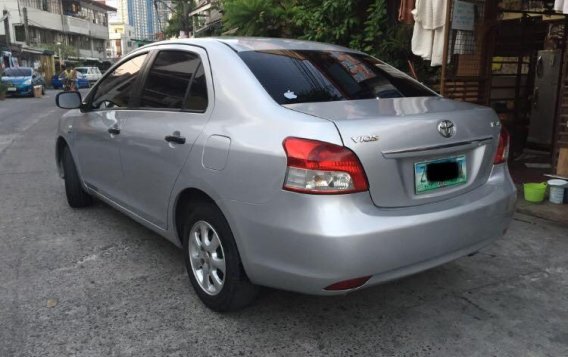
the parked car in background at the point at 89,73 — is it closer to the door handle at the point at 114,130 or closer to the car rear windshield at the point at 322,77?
the door handle at the point at 114,130

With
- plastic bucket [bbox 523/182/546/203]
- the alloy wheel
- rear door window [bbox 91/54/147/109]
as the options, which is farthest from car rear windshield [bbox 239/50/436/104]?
plastic bucket [bbox 523/182/546/203]

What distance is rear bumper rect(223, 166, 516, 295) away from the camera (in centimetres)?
240

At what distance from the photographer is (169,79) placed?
11.7 ft

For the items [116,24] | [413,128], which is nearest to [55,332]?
[413,128]

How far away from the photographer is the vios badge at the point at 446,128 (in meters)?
2.68

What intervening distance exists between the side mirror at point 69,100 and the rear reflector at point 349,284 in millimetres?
3403

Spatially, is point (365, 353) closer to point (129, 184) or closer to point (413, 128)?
point (413, 128)

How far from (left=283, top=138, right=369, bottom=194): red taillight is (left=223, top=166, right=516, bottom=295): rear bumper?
49 mm

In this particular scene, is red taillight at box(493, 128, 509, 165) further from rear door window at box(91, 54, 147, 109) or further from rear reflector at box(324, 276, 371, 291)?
rear door window at box(91, 54, 147, 109)

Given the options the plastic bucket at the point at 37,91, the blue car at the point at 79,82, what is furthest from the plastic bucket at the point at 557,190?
the blue car at the point at 79,82

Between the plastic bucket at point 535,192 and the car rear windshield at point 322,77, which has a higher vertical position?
the car rear windshield at point 322,77

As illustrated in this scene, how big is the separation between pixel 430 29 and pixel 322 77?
3.43 m

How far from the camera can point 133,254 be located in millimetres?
4102

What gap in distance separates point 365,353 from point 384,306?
565mm
